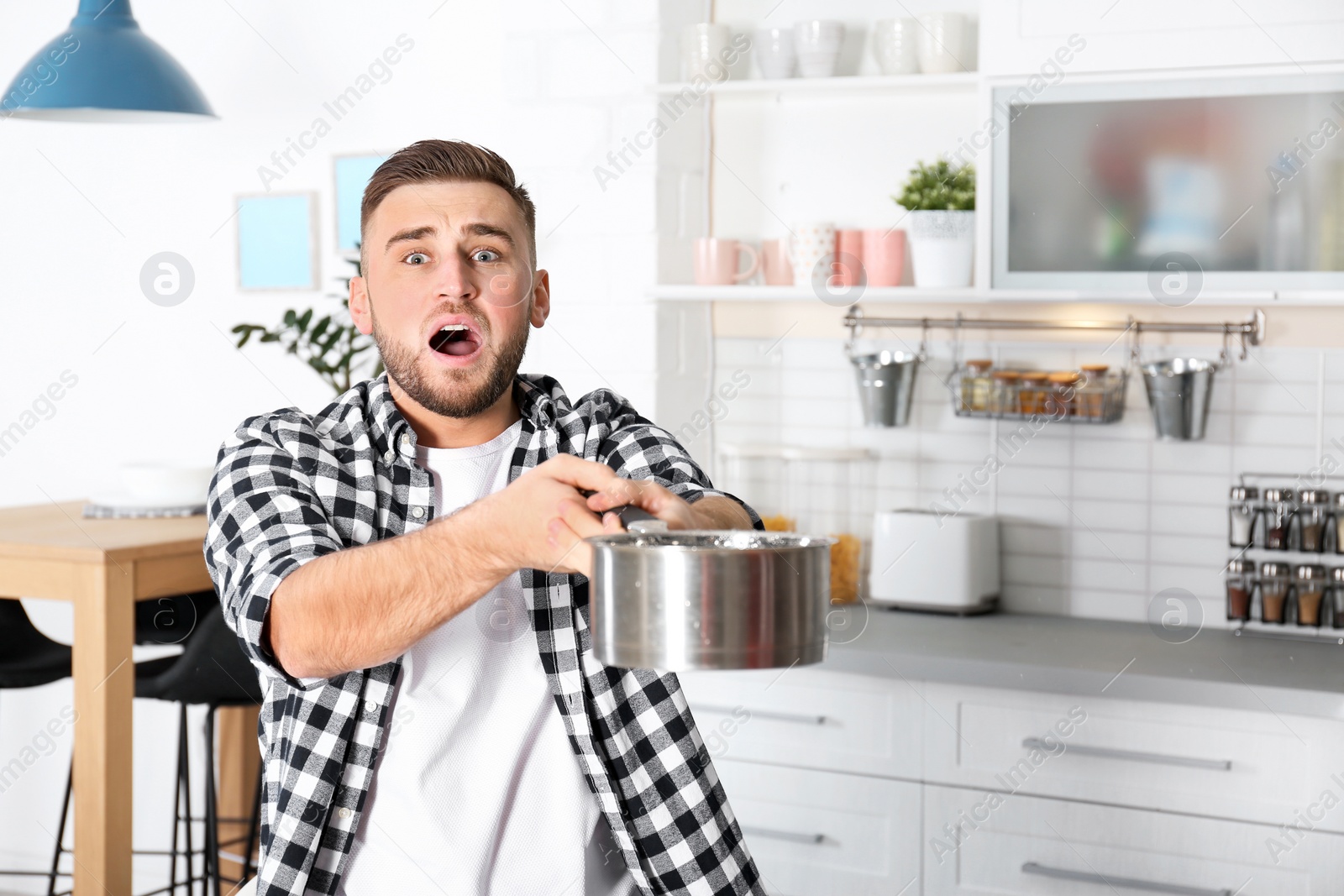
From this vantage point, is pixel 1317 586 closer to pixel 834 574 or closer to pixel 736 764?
pixel 834 574

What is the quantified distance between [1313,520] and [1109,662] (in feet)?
1.68

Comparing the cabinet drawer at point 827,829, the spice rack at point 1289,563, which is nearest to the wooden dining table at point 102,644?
the cabinet drawer at point 827,829

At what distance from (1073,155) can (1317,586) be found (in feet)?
2.84

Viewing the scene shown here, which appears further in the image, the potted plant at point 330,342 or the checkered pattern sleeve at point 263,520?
the potted plant at point 330,342

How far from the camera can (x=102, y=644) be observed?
76.7 inches

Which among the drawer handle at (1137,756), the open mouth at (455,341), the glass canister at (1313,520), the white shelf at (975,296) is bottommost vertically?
the drawer handle at (1137,756)

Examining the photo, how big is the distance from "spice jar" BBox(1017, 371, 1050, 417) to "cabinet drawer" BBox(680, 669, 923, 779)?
0.62 metres

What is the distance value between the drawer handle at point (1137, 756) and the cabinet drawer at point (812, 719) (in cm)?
20

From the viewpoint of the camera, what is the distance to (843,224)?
8.86ft

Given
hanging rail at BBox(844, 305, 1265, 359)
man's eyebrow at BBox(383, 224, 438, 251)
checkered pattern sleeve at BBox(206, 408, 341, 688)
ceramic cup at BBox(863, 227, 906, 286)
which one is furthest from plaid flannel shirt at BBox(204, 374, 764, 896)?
hanging rail at BBox(844, 305, 1265, 359)

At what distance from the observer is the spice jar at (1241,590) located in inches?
93.0

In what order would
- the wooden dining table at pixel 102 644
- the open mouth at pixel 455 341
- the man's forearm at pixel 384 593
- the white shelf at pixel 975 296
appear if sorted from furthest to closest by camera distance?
the white shelf at pixel 975 296
the wooden dining table at pixel 102 644
the open mouth at pixel 455 341
the man's forearm at pixel 384 593

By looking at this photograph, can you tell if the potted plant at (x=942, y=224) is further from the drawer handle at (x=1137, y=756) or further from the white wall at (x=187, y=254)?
the drawer handle at (x=1137, y=756)

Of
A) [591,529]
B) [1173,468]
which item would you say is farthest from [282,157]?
[591,529]
